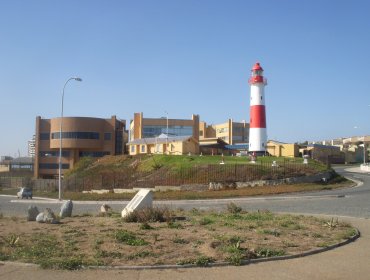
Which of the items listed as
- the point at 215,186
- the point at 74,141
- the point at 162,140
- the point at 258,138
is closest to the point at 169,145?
the point at 162,140

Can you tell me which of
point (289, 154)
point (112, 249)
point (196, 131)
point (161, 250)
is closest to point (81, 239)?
point (112, 249)

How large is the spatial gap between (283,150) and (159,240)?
62.4 metres

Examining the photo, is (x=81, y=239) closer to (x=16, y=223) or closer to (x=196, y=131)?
(x=16, y=223)

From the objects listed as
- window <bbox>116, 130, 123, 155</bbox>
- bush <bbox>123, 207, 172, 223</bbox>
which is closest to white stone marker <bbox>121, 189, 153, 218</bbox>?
Result: bush <bbox>123, 207, 172, 223</bbox>

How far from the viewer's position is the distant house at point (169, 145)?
210 feet

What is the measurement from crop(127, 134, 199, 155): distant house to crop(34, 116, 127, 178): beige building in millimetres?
11460

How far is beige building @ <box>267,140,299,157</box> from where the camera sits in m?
70.0

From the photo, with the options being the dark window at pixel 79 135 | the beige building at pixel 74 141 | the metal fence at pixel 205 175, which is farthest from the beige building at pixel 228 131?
the metal fence at pixel 205 175

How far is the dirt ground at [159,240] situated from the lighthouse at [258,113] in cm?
3904

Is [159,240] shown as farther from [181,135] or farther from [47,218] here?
[181,135]

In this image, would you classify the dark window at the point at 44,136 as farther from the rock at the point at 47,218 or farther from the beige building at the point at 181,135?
the rock at the point at 47,218

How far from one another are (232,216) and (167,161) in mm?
31558

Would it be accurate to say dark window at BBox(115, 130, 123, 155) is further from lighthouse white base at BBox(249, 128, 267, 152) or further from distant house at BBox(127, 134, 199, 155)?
lighthouse white base at BBox(249, 128, 267, 152)

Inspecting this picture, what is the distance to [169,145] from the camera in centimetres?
6650
